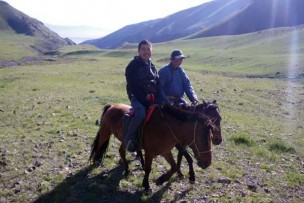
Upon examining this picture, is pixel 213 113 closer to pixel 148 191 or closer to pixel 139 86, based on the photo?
pixel 139 86

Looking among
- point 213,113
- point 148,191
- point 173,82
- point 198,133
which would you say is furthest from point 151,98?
point 148,191

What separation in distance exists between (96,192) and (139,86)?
9.74 ft

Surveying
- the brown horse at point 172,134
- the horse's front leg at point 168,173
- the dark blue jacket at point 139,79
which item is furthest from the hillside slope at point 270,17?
the brown horse at point 172,134

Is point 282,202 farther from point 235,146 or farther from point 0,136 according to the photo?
point 0,136

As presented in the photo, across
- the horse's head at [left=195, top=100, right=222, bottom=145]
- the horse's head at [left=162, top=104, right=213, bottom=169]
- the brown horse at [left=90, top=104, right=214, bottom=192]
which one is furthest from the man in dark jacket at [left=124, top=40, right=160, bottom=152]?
the horse's head at [left=195, top=100, right=222, bottom=145]

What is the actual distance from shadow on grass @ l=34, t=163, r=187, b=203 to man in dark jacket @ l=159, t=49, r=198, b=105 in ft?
8.00

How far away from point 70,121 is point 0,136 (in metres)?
3.34

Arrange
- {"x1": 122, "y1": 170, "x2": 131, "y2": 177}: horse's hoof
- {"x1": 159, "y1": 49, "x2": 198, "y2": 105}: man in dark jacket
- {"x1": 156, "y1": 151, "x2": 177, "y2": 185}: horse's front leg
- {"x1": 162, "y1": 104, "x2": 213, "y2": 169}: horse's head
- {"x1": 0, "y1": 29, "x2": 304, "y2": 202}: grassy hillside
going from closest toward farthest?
{"x1": 162, "y1": 104, "x2": 213, "y2": 169}: horse's head < {"x1": 156, "y1": 151, "x2": 177, "y2": 185}: horse's front leg < {"x1": 0, "y1": 29, "x2": 304, "y2": 202}: grassy hillside < {"x1": 159, "y1": 49, "x2": 198, "y2": 105}: man in dark jacket < {"x1": 122, "y1": 170, "x2": 131, "y2": 177}: horse's hoof

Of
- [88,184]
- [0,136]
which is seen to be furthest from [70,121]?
[88,184]

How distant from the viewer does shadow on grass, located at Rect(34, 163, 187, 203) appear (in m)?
8.62

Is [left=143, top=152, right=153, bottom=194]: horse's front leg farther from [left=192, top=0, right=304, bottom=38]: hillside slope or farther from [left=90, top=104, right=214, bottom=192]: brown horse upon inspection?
[left=192, top=0, right=304, bottom=38]: hillside slope

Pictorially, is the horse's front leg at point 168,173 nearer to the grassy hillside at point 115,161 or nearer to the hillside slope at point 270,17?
the grassy hillside at point 115,161

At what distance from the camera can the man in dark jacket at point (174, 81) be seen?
9.47m

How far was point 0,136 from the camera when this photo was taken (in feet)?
46.0
